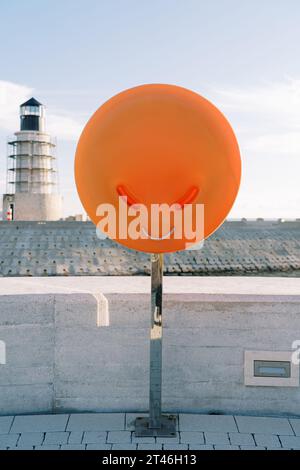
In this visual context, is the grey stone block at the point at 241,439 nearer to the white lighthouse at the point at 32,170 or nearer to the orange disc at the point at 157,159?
the orange disc at the point at 157,159

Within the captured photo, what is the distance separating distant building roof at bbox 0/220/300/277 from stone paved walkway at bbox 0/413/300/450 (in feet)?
74.7

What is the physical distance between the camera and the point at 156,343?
3.19 m

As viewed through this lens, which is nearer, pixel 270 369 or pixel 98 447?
pixel 98 447

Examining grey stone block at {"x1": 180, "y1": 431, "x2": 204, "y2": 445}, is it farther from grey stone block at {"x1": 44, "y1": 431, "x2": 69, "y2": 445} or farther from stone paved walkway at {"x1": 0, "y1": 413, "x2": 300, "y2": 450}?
grey stone block at {"x1": 44, "y1": 431, "x2": 69, "y2": 445}

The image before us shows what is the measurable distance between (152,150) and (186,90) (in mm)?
429

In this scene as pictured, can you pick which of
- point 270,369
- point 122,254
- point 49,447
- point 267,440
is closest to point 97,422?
point 49,447

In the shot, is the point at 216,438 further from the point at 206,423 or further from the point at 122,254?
the point at 122,254

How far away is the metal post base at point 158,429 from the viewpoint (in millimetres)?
3166

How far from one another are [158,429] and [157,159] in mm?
1778

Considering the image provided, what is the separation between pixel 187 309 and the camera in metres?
3.54

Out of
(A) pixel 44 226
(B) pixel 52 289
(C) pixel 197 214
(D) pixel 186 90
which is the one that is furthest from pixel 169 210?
(A) pixel 44 226

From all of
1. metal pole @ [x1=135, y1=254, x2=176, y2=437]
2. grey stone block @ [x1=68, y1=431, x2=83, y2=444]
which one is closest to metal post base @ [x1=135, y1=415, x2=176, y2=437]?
metal pole @ [x1=135, y1=254, x2=176, y2=437]

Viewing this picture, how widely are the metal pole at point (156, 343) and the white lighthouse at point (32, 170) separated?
110 ft

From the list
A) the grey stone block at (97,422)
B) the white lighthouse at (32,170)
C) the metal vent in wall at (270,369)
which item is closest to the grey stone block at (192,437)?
the grey stone block at (97,422)
